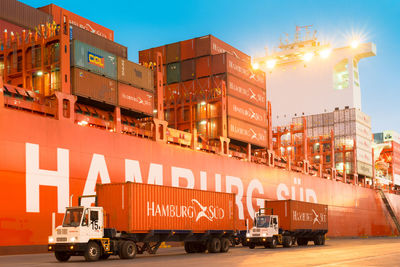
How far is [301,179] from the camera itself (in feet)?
195

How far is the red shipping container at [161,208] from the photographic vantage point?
22455 mm

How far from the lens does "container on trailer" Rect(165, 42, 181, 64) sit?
50656mm

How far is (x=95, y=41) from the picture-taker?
1451 inches

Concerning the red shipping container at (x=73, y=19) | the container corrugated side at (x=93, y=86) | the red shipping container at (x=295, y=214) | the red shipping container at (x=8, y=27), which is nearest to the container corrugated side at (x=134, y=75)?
the container corrugated side at (x=93, y=86)

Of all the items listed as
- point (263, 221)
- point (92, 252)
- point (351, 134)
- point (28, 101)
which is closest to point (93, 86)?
point (28, 101)

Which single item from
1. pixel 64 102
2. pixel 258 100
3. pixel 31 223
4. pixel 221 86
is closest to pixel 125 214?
pixel 31 223

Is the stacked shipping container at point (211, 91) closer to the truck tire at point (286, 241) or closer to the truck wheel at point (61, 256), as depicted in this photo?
the truck tire at point (286, 241)

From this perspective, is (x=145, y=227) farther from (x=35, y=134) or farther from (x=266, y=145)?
(x=266, y=145)

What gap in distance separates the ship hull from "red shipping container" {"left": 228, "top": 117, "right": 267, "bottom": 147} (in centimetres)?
242

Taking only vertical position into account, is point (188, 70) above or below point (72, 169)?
above

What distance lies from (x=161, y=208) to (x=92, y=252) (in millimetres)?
4202

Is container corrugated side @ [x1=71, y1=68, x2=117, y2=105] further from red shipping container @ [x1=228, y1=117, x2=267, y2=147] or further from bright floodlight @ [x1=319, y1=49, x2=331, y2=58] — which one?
bright floodlight @ [x1=319, y1=49, x2=331, y2=58]

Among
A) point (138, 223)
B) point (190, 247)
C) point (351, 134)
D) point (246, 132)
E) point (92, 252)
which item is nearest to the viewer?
point (92, 252)

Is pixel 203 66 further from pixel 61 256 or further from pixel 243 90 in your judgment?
pixel 61 256
